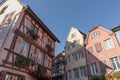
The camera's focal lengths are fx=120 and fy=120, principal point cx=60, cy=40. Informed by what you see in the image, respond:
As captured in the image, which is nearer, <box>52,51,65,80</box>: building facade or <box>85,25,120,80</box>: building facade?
<box>85,25,120,80</box>: building facade

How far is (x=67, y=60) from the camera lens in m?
27.0

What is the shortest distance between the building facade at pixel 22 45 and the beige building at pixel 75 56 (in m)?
7.01

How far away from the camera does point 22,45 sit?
14141 millimetres

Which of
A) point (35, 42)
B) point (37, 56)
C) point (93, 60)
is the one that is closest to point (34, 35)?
point (35, 42)

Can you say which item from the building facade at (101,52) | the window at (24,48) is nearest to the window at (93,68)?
the building facade at (101,52)

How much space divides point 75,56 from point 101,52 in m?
6.12

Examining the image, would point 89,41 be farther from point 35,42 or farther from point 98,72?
point 35,42

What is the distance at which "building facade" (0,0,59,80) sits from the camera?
11.7m


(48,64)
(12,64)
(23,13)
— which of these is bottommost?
(12,64)

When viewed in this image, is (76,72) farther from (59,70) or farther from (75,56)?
(59,70)

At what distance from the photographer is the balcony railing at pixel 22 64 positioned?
11.6m

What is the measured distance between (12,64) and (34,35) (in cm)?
516

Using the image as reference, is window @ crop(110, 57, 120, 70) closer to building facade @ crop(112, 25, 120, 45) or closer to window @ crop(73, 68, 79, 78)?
building facade @ crop(112, 25, 120, 45)

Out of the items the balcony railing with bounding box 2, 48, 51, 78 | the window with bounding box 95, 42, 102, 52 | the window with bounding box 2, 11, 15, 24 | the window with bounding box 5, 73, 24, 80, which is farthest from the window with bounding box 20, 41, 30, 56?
the window with bounding box 95, 42, 102, 52
